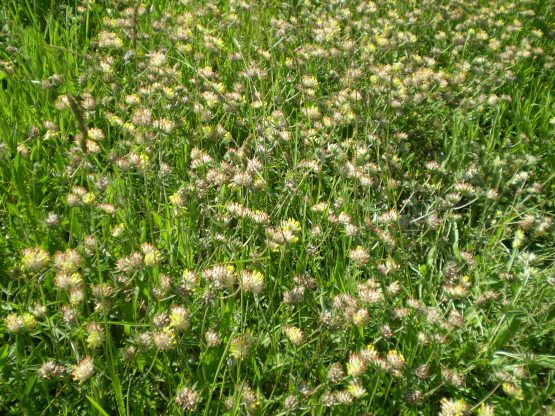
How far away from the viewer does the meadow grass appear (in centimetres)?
145

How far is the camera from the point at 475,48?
3.53 m

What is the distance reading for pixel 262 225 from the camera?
180 cm

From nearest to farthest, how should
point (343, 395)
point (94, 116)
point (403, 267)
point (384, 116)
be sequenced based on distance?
point (343, 395)
point (403, 267)
point (94, 116)
point (384, 116)

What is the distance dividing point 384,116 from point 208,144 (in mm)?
867

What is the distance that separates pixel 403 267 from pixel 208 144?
966 millimetres

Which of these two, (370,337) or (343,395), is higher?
(343,395)

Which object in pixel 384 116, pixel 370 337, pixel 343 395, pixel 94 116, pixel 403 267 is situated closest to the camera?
pixel 343 395

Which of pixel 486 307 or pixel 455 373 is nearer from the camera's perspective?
pixel 455 373

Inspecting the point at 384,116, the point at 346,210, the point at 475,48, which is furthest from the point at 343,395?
the point at 475,48

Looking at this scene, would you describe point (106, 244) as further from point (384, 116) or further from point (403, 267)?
point (384, 116)


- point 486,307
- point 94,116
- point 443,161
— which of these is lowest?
point 486,307

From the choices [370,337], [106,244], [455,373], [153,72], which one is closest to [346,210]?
[370,337]

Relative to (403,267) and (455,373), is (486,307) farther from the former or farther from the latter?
(455,373)

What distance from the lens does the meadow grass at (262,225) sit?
57.2 inches
